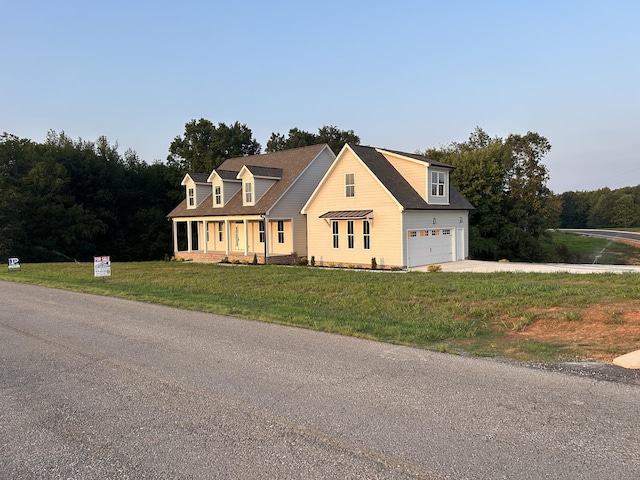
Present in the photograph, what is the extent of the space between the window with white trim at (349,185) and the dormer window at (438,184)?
399 centimetres

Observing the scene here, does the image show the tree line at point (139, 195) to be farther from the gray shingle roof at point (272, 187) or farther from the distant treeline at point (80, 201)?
the gray shingle roof at point (272, 187)

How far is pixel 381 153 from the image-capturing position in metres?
26.0

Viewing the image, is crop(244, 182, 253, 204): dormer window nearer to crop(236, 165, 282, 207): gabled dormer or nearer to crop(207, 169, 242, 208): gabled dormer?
crop(236, 165, 282, 207): gabled dormer

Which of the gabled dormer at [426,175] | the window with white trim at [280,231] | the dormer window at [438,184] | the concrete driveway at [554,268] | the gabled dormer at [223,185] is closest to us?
the concrete driveway at [554,268]

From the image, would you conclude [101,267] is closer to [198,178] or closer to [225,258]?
[225,258]

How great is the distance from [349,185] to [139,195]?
28.5m

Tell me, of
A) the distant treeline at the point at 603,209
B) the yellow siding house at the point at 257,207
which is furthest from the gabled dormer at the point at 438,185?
the distant treeline at the point at 603,209

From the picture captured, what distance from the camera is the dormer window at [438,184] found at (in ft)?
79.3

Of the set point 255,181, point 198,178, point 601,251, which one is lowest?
point 601,251

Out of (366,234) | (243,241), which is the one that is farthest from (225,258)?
(366,234)

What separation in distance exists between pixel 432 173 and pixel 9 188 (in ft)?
97.8

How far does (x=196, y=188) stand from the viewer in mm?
32500

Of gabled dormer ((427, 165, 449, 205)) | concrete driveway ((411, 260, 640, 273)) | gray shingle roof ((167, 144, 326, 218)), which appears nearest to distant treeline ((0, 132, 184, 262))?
gray shingle roof ((167, 144, 326, 218))

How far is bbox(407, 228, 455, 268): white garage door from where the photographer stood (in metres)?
22.7
